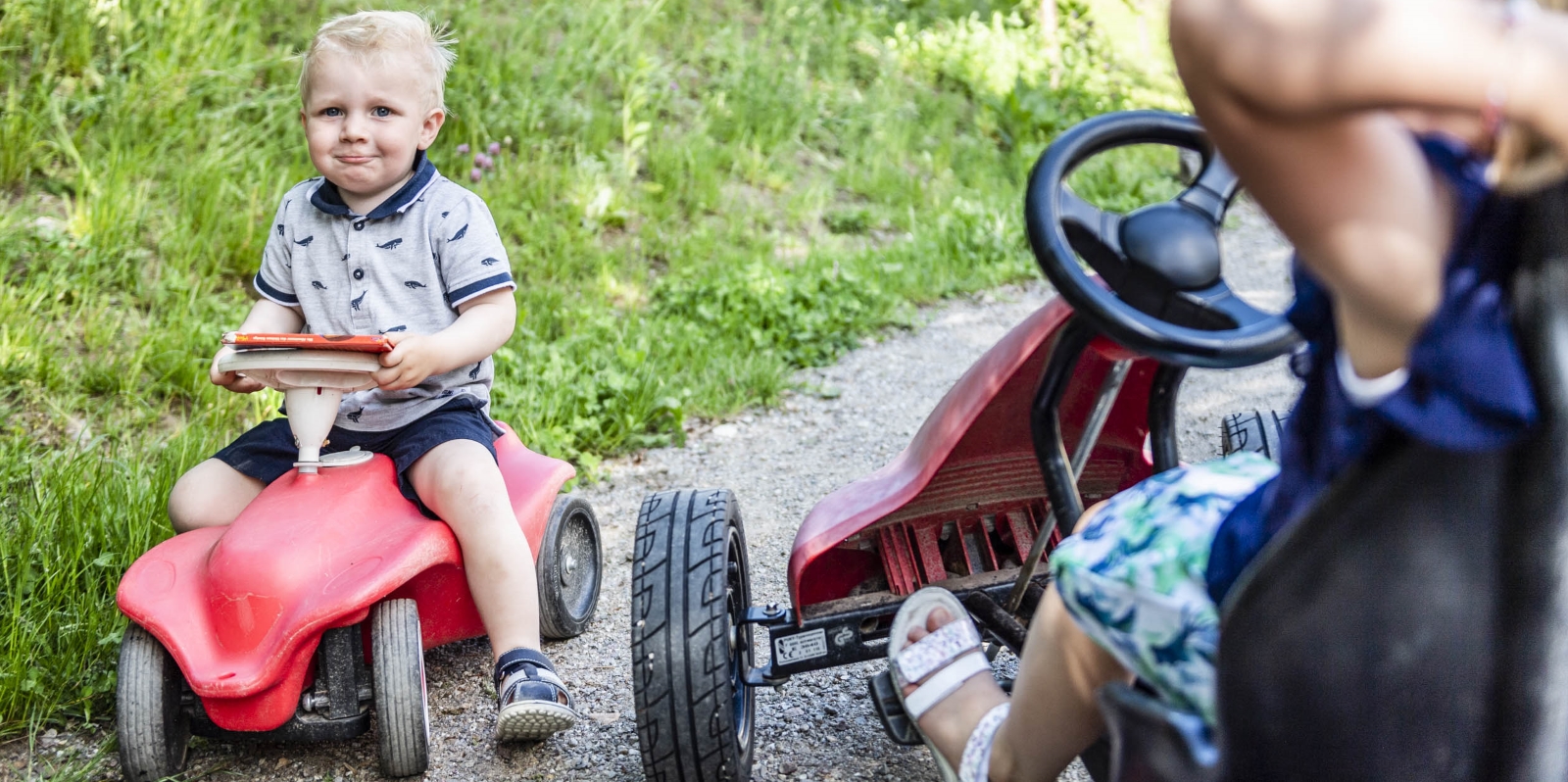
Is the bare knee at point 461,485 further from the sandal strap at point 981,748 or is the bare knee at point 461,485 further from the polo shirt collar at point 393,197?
the sandal strap at point 981,748

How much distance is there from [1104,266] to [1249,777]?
611mm

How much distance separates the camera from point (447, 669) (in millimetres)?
2414

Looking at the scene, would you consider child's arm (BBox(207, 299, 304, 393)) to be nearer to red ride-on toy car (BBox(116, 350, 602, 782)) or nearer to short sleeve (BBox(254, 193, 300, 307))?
short sleeve (BBox(254, 193, 300, 307))

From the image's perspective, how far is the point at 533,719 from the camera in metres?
2.00

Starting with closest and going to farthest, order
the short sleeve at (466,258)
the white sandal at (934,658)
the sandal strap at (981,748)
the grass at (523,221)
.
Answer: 1. the sandal strap at (981,748)
2. the white sandal at (934,658)
3. the short sleeve at (466,258)
4. the grass at (523,221)

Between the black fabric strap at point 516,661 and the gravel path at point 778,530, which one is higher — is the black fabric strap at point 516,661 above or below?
above

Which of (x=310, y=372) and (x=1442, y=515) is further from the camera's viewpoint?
(x=310, y=372)

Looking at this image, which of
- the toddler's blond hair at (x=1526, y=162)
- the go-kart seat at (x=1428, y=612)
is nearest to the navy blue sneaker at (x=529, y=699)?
the go-kart seat at (x=1428, y=612)

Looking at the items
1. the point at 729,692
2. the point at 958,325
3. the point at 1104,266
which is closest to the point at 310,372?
the point at 729,692

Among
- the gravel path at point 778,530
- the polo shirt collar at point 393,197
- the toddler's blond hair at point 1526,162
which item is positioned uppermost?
the toddler's blond hair at point 1526,162

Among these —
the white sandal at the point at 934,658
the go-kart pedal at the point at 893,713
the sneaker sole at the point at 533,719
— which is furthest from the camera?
the sneaker sole at the point at 533,719

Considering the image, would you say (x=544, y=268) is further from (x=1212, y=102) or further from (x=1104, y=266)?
(x=1212, y=102)

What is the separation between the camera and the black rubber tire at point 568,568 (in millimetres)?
2379

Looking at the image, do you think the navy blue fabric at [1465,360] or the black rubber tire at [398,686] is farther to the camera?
the black rubber tire at [398,686]
